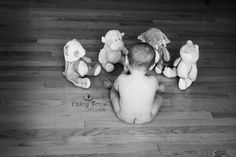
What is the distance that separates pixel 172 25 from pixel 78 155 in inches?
58.2

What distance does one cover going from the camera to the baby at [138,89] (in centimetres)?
139

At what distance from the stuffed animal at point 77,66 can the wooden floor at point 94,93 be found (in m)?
0.05

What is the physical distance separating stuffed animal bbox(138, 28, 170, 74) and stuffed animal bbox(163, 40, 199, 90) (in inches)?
2.9

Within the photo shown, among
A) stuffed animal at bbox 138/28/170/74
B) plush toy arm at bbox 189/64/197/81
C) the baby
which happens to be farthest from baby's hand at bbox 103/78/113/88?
plush toy arm at bbox 189/64/197/81

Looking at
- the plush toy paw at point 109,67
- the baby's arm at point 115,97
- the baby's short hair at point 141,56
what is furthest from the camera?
the plush toy paw at point 109,67

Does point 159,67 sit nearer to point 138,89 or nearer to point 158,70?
point 158,70

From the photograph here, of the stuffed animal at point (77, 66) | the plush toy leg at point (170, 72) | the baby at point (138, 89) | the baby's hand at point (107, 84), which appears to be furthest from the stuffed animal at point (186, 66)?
the stuffed animal at point (77, 66)

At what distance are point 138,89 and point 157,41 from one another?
452mm

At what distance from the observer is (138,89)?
1.44m

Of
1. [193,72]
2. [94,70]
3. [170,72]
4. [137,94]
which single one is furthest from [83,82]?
[193,72]

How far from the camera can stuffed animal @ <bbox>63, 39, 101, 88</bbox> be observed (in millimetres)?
1631

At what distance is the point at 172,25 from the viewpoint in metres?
2.47

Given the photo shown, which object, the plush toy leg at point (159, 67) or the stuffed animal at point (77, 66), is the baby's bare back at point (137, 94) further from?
the plush toy leg at point (159, 67)

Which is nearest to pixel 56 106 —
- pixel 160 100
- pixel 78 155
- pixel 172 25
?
pixel 78 155
